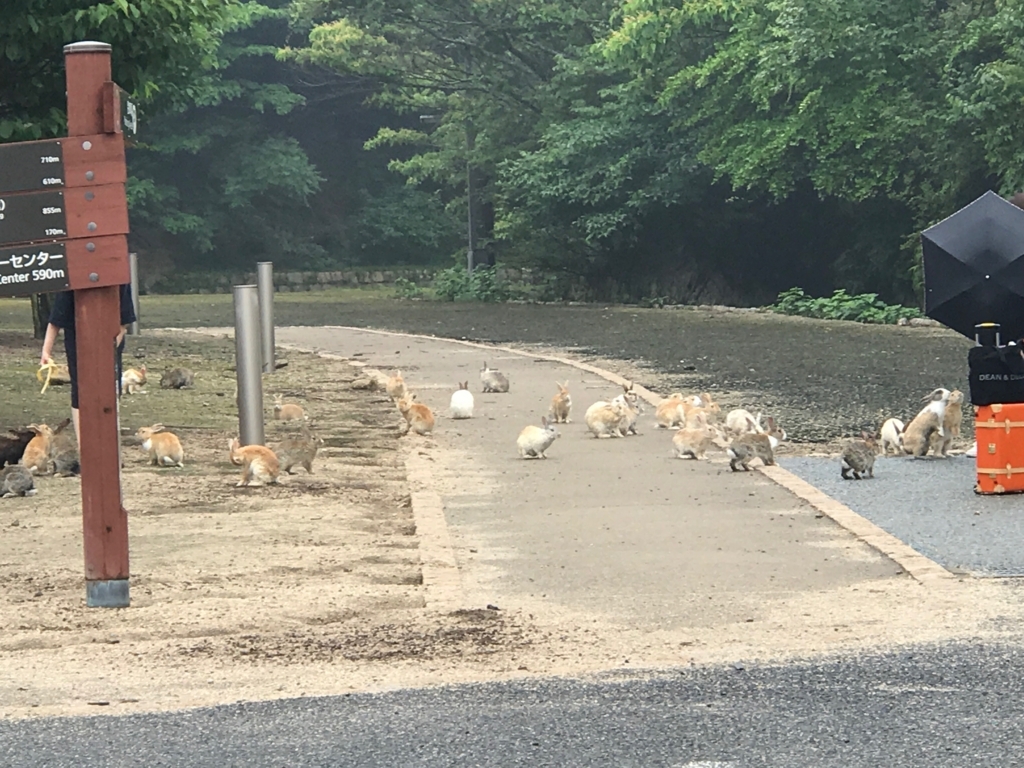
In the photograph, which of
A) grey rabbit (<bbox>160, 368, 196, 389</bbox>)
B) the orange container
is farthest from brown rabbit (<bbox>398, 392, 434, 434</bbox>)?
the orange container

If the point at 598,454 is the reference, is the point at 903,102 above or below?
above

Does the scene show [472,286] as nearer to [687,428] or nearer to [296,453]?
[687,428]

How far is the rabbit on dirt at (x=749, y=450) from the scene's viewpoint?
11617mm

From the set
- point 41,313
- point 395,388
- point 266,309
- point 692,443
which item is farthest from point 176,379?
point 692,443

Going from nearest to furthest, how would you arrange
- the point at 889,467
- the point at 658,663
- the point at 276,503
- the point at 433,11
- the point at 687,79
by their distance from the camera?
1. the point at 658,663
2. the point at 276,503
3. the point at 889,467
4. the point at 687,79
5. the point at 433,11

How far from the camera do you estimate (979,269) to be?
11102 mm

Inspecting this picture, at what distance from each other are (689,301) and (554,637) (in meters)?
33.9

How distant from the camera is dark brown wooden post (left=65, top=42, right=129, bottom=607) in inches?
300

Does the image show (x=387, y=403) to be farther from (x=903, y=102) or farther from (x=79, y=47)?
(x=903, y=102)

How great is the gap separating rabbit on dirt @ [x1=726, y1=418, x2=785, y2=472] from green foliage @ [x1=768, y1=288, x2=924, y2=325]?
1907 centimetres

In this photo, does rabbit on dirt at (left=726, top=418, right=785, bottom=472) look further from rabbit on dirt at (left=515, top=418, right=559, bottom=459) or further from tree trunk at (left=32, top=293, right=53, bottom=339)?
tree trunk at (left=32, top=293, right=53, bottom=339)

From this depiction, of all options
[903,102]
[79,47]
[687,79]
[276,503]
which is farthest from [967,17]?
[79,47]

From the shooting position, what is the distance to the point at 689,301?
40.5 meters

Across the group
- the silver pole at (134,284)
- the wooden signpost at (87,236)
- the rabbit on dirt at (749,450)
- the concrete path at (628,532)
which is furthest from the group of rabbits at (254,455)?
the wooden signpost at (87,236)
